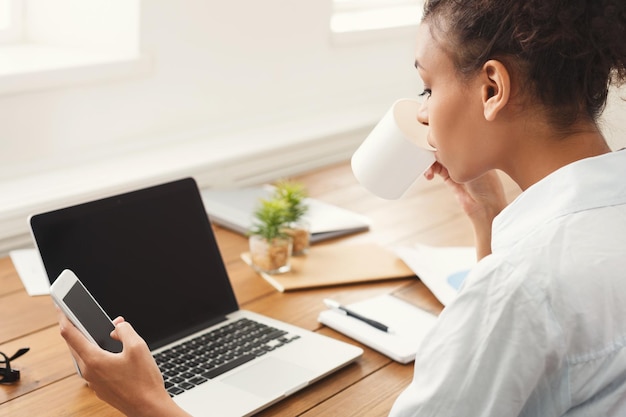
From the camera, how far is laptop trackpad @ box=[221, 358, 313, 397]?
3.74ft

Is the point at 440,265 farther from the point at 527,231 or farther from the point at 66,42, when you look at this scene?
the point at 66,42

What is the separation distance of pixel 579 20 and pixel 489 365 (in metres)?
0.36

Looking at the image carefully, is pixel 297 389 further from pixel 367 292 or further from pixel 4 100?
pixel 4 100

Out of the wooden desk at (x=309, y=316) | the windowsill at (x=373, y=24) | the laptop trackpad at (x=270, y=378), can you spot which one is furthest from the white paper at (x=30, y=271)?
the windowsill at (x=373, y=24)

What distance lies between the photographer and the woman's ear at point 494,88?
931 millimetres

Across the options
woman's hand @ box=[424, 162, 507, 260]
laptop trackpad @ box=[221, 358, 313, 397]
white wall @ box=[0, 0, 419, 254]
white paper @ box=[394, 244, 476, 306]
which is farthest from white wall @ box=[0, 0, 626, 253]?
laptop trackpad @ box=[221, 358, 313, 397]

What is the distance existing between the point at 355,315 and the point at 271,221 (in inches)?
10.3

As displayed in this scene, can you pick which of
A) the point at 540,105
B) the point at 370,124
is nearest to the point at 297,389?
the point at 540,105

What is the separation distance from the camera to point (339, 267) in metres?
1.58

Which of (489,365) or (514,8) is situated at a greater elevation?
(514,8)

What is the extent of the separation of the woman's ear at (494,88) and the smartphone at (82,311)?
1.68 feet

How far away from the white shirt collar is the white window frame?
65.8 inches

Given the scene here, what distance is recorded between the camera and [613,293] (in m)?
0.84

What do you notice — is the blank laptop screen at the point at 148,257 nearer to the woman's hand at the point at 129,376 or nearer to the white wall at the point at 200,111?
the woman's hand at the point at 129,376
